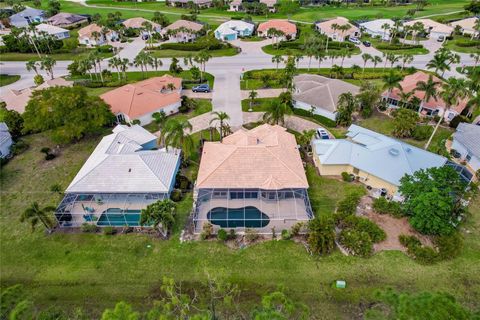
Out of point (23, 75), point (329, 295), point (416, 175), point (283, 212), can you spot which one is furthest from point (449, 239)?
point (23, 75)

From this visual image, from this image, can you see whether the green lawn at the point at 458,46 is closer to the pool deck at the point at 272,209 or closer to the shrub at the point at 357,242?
the shrub at the point at 357,242

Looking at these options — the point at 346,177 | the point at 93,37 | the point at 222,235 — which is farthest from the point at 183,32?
the point at 222,235

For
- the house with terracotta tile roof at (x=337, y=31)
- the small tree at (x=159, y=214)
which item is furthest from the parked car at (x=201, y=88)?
the house with terracotta tile roof at (x=337, y=31)

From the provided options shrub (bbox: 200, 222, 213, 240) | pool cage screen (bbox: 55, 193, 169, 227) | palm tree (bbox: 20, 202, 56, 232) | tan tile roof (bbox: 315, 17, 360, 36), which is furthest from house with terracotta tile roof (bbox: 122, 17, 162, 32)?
shrub (bbox: 200, 222, 213, 240)

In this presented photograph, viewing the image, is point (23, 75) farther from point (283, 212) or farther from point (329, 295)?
point (329, 295)

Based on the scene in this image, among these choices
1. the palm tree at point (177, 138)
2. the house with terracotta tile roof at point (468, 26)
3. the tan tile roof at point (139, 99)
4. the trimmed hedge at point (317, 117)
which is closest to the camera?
the palm tree at point (177, 138)

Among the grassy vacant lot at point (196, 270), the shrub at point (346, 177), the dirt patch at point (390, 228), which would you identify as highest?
the shrub at point (346, 177)
